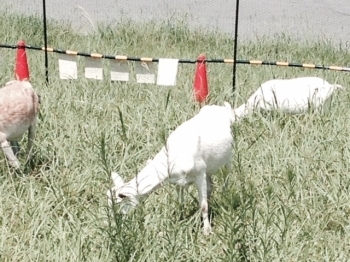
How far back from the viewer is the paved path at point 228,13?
36.9 ft

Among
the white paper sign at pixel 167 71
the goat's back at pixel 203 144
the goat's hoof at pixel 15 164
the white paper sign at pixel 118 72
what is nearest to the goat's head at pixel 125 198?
the goat's back at pixel 203 144

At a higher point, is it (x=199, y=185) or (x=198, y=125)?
(x=198, y=125)

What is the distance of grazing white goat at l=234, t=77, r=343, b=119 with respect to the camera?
20.7 feet

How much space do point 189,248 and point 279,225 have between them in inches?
21.1

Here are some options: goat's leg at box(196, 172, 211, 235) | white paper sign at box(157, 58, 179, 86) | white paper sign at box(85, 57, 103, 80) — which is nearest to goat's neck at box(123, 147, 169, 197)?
goat's leg at box(196, 172, 211, 235)

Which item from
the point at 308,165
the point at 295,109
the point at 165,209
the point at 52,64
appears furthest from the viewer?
the point at 52,64

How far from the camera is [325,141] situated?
5.63 metres

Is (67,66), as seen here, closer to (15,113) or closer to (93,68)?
(93,68)

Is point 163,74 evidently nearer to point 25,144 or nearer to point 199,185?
point 25,144

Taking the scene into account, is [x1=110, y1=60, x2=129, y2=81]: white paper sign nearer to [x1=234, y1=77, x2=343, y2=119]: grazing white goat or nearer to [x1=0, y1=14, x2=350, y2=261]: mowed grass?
[x1=0, y1=14, x2=350, y2=261]: mowed grass

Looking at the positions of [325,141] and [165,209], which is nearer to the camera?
[165,209]

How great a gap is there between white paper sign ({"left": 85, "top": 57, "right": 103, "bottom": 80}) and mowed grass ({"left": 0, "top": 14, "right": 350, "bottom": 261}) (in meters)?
0.08

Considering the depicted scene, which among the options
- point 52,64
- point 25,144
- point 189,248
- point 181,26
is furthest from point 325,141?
point 181,26

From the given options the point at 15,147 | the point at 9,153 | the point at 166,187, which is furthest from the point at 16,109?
the point at 166,187
